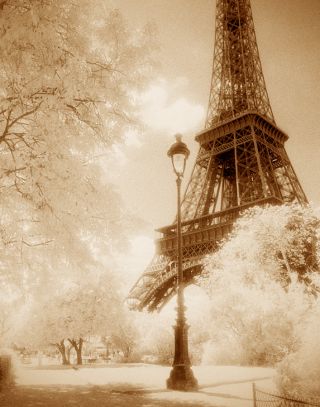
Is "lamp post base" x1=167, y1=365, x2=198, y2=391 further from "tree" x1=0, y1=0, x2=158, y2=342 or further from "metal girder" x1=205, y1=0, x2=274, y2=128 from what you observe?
"metal girder" x1=205, y1=0, x2=274, y2=128

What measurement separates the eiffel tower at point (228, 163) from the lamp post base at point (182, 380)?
27897 millimetres

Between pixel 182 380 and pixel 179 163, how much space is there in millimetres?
6565

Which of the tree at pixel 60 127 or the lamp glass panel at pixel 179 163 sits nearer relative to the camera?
the tree at pixel 60 127

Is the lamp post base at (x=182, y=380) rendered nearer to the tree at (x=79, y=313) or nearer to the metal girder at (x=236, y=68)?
the tree at (x=79, y=313)

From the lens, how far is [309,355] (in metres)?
9.15

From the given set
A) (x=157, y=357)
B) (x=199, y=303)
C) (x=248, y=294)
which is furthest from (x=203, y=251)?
(x=248, y=294)

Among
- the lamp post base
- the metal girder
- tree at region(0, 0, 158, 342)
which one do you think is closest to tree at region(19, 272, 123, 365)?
tree at region(0, 0, 158, 342)

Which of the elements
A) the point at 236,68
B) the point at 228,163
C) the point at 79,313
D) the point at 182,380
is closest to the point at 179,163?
the point at 182,380

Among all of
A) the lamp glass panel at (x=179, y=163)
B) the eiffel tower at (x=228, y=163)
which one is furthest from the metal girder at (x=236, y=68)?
the lamp glass panel at (x=179, y=163)

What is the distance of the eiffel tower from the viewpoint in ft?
137

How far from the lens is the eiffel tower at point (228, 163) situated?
41.7m

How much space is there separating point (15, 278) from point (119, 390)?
4531mm

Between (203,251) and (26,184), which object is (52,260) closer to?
(26,184)

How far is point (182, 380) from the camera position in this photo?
10.1 metres
